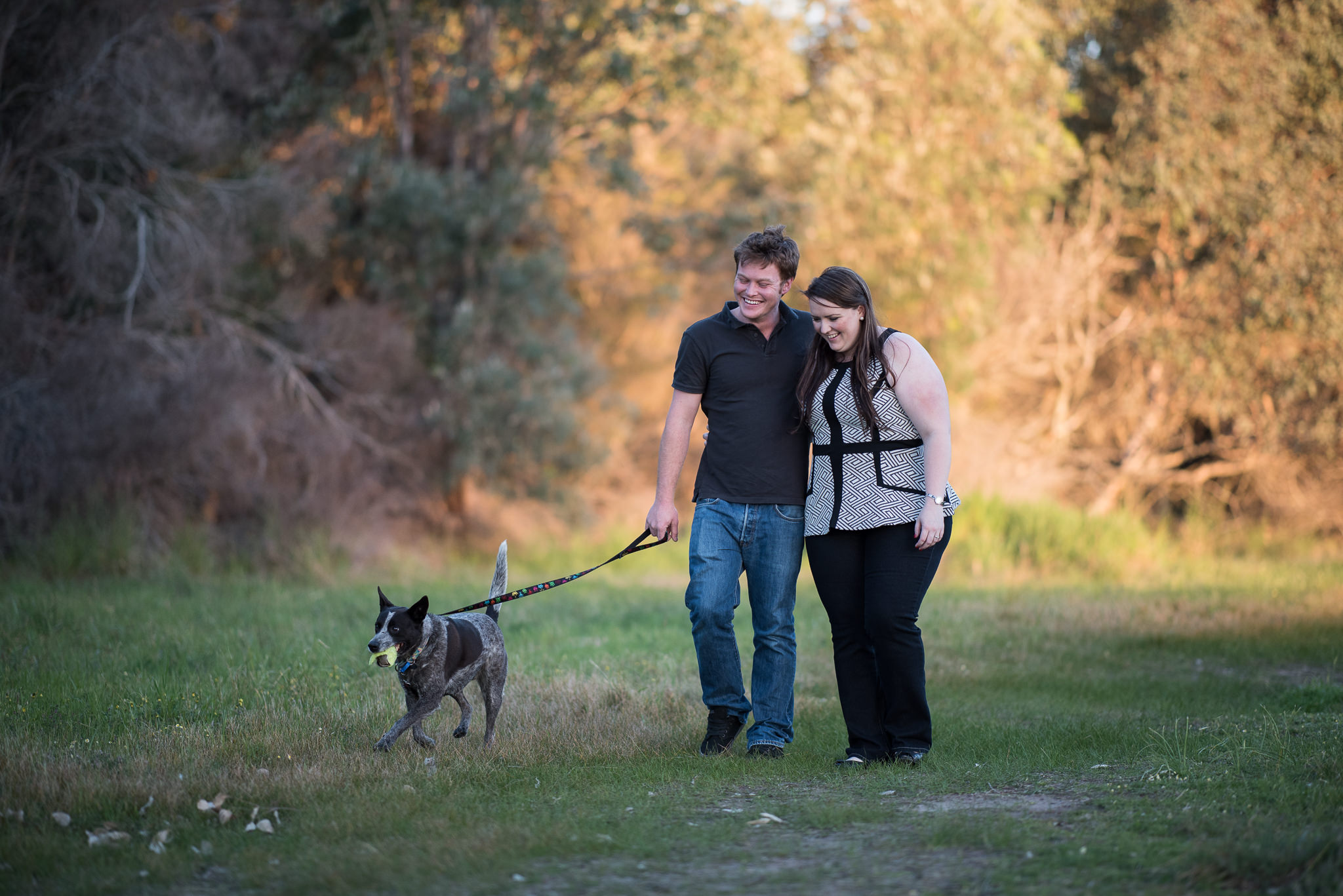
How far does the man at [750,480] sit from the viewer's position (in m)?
5.65

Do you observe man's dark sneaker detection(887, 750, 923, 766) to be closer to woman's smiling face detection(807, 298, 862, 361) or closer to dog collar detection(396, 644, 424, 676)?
woman's smiling face detection(807, 298, 862, 361)

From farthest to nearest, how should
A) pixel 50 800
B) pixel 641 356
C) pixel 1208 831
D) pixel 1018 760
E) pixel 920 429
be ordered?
pixel 641 356 → pixel 1018 760 → pixel 920 429 → pixel 50 800 → pixel 1208 831

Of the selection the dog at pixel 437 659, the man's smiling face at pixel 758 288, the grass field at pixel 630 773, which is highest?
the man's smiling face at pixel 758 288

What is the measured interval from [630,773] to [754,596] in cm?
106

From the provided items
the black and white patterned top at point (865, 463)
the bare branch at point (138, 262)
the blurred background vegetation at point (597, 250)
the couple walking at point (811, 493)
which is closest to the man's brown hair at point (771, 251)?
the couple walking at point (811, 493)

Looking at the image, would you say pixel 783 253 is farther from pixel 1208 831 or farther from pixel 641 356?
pixel 641 356

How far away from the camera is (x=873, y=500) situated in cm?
532

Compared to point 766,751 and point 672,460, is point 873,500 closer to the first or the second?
point 672,460

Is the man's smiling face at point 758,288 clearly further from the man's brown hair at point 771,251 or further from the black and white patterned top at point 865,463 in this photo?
the black and white patterned top at point 865,463

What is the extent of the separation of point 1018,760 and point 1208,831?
149 centimetres

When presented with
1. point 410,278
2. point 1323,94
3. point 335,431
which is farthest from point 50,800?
point 1323,94

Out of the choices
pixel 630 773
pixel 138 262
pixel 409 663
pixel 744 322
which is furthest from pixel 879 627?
pixel 138 262

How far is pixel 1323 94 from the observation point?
17.5 m

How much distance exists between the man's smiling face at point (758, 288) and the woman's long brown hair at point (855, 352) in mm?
203
